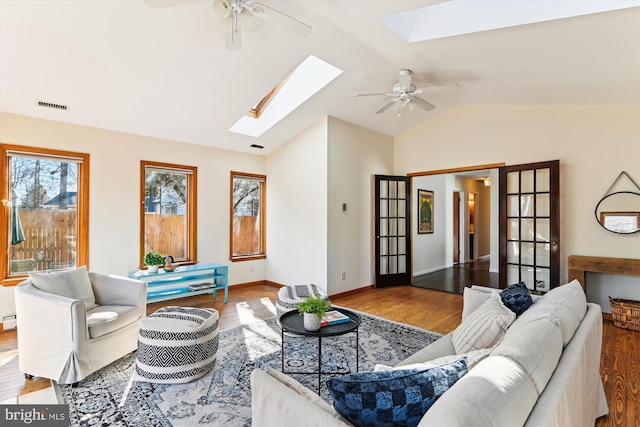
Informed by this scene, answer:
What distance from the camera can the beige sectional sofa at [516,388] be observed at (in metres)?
0.91

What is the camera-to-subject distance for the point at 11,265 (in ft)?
12.4

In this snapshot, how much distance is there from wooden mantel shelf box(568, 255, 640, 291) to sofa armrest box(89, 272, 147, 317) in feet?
16.4

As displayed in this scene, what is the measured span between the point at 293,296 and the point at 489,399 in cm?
284

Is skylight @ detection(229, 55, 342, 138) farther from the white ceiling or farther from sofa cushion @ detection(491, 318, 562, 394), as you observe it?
sofa cushion @ detection(491, 318, 562, 394)

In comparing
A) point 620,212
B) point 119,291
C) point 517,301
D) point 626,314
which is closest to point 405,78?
point 517,301

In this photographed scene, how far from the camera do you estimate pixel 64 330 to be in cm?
248

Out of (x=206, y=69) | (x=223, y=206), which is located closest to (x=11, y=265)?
(x=223, y=206)

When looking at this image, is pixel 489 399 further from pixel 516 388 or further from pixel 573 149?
pixel 573 149

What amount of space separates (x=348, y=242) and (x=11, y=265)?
4365mm

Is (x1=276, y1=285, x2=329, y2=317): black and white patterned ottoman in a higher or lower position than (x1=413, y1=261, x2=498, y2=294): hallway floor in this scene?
higher

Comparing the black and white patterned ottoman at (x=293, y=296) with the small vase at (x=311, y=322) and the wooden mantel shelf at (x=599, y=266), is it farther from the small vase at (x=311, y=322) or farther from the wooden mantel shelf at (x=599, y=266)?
the wooden mantel shelf at (x=599, y=266)

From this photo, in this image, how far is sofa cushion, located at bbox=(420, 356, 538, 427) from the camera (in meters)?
0.85

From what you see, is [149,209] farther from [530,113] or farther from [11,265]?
[530,113]

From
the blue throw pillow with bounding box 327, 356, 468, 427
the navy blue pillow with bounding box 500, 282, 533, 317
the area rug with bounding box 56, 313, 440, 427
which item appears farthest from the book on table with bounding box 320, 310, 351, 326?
the blue throw pillow with bounding box 327, 356, 468, 427
